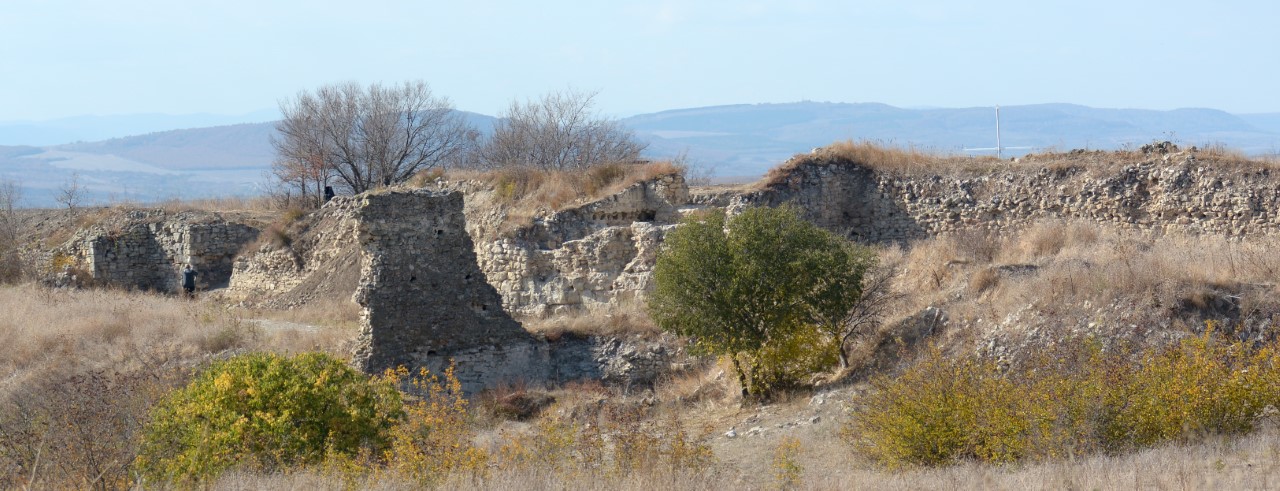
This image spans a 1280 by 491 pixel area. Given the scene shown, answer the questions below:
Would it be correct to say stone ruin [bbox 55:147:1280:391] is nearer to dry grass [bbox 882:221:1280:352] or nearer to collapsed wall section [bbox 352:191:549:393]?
collapsed wall section [bbox 352:191:549:393]

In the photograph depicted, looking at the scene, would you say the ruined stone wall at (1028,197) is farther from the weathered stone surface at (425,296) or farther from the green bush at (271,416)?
the green bush at (271,416)

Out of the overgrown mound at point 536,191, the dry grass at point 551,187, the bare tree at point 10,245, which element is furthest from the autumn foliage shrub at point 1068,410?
the bare tree at point 10,245

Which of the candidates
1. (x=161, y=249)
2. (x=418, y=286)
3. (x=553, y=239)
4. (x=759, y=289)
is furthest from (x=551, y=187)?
(x=161, y=249)

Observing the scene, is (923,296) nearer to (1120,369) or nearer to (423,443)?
(1120,369)

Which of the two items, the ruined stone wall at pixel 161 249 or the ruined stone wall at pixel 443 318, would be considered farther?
the ruined stone wall at pixel 161 249

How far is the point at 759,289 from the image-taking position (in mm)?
14906

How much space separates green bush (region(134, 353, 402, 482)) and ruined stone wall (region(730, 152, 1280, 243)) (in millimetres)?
11488

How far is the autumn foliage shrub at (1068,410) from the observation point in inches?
395

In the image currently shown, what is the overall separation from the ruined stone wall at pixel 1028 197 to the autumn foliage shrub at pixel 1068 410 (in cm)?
1054

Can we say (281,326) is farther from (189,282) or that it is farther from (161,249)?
(161,249)

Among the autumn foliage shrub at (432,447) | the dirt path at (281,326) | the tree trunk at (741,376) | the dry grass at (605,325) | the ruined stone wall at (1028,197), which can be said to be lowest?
the tree trunk at (741,376)

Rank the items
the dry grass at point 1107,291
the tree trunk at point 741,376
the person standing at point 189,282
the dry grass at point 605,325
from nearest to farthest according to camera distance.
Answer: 1. the dry grass at point 1107,291
2. the tree trunk at point 741,376
3. the dry grass at point 605,325
4. the person standing at point 189,282

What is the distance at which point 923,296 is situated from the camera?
1658 cm

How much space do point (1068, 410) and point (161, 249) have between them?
26.9 m
